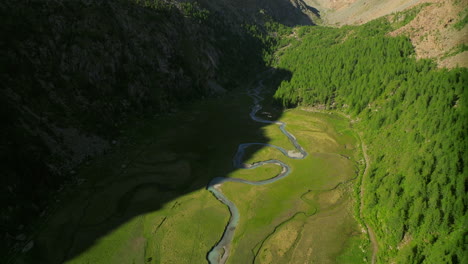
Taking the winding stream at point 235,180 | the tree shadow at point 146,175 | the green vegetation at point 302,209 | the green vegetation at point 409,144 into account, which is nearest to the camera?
the green vegetation at point 409,144

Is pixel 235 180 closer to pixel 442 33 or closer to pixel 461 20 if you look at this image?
pixel 442 33

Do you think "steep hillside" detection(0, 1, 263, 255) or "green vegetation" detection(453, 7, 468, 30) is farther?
"green vegetation" detection(453, 7, 468, 30)

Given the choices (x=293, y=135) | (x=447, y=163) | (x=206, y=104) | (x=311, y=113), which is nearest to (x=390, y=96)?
(x=311, y=113)

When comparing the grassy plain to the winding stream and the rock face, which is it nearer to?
the winding stream

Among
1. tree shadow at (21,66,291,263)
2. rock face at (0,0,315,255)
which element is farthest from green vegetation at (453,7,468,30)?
rock face at (0,0,315,255)

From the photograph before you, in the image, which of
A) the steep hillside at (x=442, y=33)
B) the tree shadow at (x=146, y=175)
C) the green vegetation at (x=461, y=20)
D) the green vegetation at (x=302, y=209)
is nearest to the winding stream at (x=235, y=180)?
the green vegetation at (x=302, y=209)

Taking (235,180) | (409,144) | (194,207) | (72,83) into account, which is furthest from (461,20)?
(72,83)

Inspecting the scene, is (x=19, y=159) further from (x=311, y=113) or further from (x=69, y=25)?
(x=311, y=113)

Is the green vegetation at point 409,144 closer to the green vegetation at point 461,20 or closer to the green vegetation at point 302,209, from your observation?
the green vegetation at point 302,209
